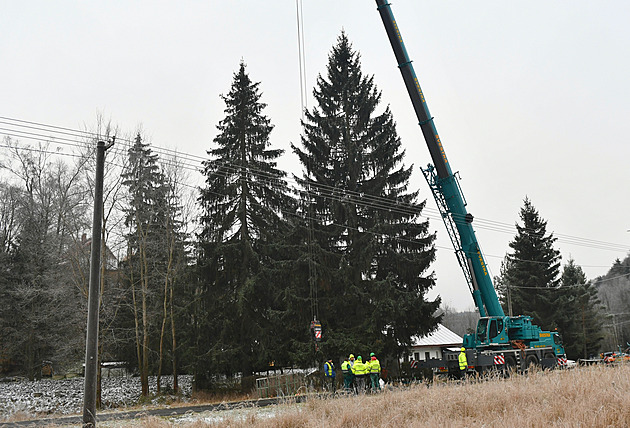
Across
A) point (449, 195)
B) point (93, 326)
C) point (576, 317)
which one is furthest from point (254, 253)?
point (576, 317)

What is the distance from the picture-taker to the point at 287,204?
95.7 feet

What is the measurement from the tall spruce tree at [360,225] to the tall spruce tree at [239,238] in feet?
8.56

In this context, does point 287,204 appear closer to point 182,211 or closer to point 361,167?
point 361,167

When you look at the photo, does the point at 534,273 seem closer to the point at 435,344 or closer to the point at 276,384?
the point at 435,344

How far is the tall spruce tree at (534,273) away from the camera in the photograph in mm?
41219

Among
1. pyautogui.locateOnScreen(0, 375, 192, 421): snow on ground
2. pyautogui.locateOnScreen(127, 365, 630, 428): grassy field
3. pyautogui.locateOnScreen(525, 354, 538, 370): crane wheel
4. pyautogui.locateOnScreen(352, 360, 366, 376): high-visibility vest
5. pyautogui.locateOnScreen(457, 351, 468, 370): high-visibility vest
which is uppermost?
pyautogui.locateOnScreen(0, 375, 192, 421): snow on ground

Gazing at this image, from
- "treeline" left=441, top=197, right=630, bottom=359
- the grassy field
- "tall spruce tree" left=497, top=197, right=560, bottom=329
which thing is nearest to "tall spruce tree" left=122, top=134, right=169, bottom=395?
the grassy field

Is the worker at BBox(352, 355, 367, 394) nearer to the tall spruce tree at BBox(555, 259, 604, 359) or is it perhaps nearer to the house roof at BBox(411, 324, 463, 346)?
the house roof at BBox(411, 324, 463, 346)

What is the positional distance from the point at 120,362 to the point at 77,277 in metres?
15.6

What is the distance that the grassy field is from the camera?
293 inches

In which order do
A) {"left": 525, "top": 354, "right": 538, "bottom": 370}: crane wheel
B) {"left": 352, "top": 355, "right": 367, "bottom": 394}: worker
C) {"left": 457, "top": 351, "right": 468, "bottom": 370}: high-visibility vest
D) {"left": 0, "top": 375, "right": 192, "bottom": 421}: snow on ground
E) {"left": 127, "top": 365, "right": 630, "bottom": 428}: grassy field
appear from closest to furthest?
{"left": 127, "top": 365, "right": 630, "bottom": 428}: grassy field
{"left": 352, "top": 355, "right": 367, "bottom": 394}: worker
{"left": 457, "top": 351, "right": 468, "bottom": 370}: high-visibility vest
{"left": 525, "top": 354, "right": 538, "bottom": 370}: crane wheel
{"left": 0, "top": 375, "right": 192, "bottom": 421}: snow on ground

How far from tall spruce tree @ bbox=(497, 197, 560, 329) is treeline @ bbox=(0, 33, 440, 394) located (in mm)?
19224

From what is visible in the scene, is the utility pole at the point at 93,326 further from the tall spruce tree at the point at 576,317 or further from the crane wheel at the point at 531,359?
the tall spruce tree at the point at 576,317

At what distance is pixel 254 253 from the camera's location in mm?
27078
